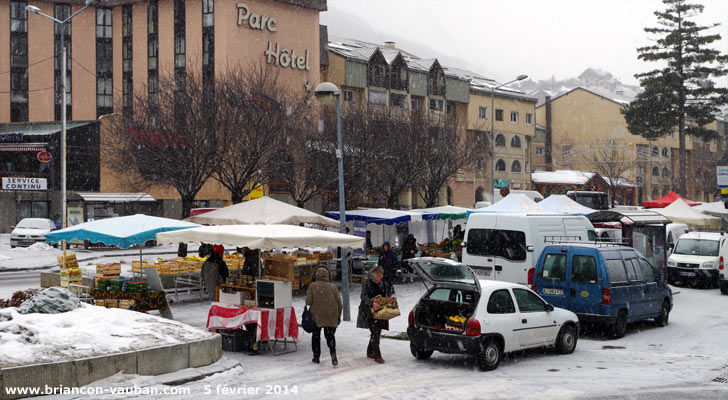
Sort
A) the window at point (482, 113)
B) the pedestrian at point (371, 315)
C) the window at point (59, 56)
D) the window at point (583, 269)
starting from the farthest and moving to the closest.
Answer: the window at point (482, 113) < the window at point (59, 56) < the window at point (583, 269) < the pedestrian at point (371, 315)

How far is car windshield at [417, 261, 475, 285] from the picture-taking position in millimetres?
11884

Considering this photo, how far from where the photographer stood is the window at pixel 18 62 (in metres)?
56.8

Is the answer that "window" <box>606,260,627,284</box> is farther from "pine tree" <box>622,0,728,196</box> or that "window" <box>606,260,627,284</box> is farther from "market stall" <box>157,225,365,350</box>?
"pine tree" <box>622,0,728,196</box>

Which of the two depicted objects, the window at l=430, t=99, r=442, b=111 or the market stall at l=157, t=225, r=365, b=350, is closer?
the market stall at l=157, t=225, r=365, b=350

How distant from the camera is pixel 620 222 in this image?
954 inches

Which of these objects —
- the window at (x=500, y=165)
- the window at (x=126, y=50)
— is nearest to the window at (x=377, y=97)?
the window at (x=500, y=165)

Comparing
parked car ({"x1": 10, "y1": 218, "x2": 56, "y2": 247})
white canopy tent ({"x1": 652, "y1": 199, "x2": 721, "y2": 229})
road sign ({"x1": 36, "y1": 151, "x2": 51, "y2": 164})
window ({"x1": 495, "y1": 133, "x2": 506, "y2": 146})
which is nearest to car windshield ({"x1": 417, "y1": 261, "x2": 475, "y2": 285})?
white canopy tent ({"x1": 652, "y1": 199, "x2": 721, "y2": 229})

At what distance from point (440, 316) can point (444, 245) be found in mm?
16763

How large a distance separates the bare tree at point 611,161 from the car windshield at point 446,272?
226 feet

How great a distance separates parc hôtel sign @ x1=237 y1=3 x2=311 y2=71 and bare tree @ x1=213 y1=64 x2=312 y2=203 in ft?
67.0

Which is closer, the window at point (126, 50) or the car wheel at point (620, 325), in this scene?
the car wheel at point (620, 325)

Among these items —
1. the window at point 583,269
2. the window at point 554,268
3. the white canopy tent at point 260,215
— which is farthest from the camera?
the white canopy tent at point 260,215

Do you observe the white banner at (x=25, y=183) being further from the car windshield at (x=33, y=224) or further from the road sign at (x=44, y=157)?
the car windshield at (x=33, y=224)

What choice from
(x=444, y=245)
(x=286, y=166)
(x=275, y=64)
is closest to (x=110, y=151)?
(x=286, y=166)
